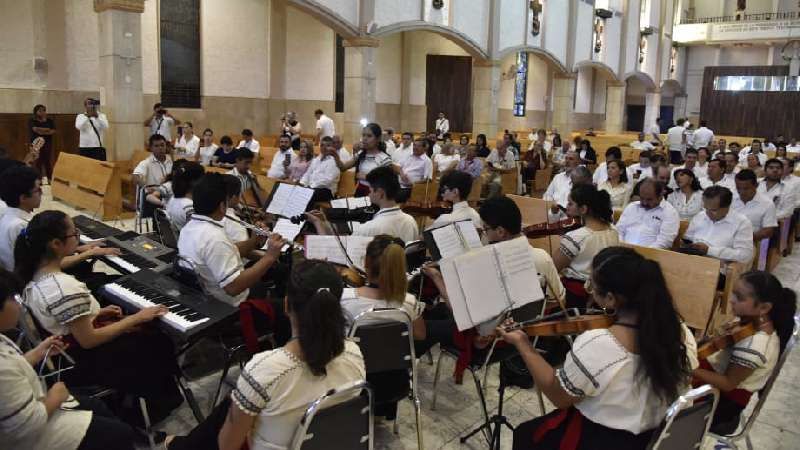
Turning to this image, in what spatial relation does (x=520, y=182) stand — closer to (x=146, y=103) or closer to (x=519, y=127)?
(x=146, y=103)

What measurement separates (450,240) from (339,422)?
1736 mm

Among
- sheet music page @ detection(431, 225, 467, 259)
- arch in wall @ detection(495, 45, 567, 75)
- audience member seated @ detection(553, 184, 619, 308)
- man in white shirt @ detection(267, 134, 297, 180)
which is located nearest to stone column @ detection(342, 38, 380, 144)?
arch in wall @ detection(495, 45, 567, 75)

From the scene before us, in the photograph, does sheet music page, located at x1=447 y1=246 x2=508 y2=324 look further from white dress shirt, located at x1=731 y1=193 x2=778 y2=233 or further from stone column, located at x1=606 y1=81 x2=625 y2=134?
stone column, located at x1=606 y1=81 x2=625 y2=134

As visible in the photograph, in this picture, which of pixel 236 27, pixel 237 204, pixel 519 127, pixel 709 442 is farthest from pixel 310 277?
pixel 519 127

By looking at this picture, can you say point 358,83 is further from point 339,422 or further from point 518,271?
point 339,422

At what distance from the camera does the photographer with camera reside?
965cm

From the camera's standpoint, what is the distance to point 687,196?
6.63 metres

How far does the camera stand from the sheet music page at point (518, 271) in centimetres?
302

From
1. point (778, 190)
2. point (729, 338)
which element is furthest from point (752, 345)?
point (778, 190)

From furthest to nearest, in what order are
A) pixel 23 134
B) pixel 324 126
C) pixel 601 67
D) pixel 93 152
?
pixel 601 67 < pixel 324 126 < pixel 23 134 < pixel 93 152

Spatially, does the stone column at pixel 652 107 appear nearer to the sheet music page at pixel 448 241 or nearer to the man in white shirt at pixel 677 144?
the man in white shirt at pixel 677 144

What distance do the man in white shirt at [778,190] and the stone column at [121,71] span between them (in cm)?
927

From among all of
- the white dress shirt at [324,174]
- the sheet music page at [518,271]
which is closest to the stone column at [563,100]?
the white dress shirt at [324,174]

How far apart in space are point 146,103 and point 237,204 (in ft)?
30.6
